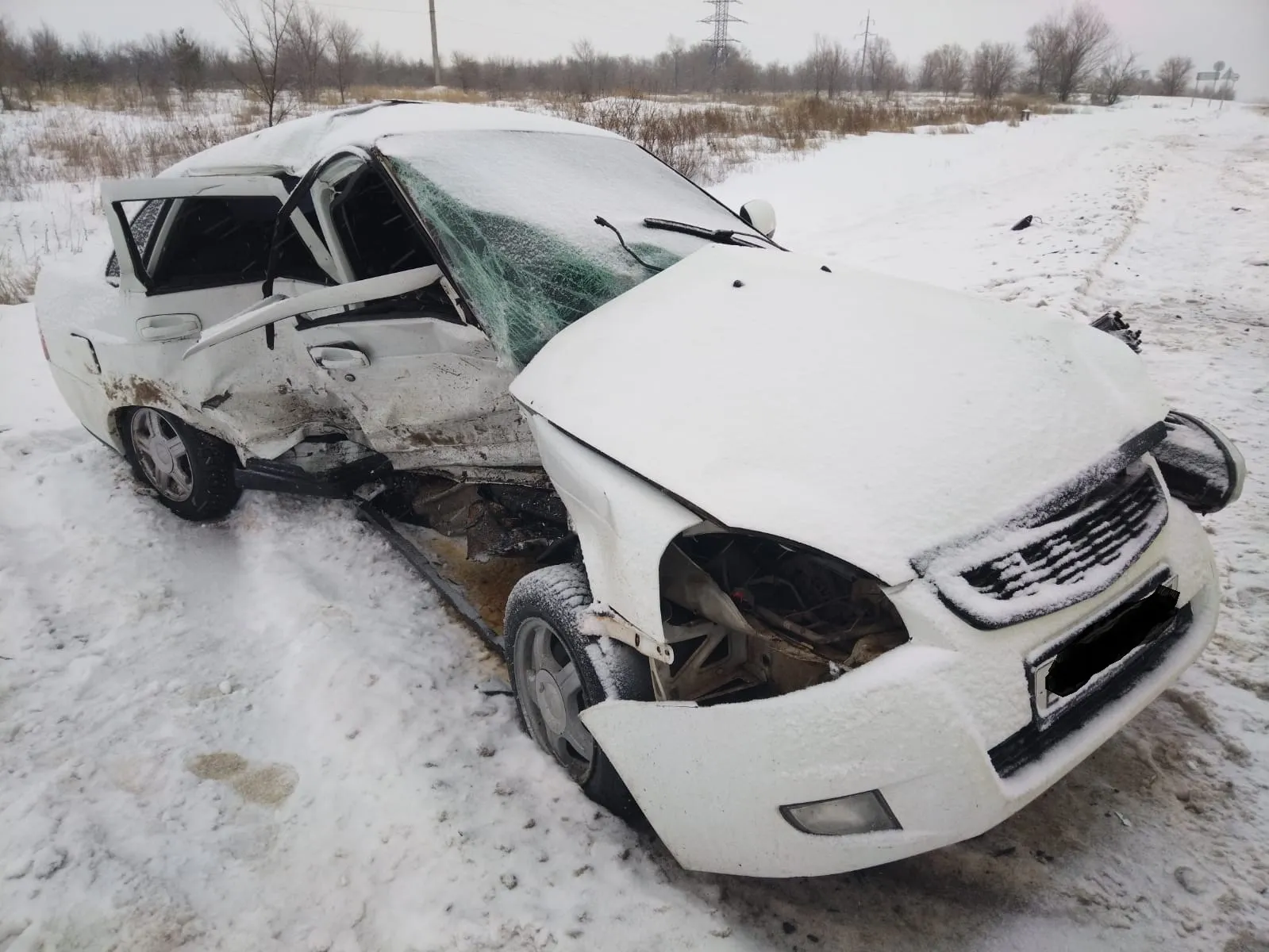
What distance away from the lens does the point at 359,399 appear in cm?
263

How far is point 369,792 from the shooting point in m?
2.07

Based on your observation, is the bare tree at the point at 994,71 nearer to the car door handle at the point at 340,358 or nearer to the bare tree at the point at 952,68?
the bare tree at the point at 952,68

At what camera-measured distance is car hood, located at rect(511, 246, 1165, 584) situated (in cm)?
149

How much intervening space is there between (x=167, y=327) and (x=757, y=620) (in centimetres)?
278

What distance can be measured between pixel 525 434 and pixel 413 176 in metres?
0.94

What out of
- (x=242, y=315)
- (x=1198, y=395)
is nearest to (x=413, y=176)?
(x=242, y=315)

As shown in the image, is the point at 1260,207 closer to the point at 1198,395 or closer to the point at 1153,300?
the point at 1153,300

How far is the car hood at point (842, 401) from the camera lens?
1.49 m

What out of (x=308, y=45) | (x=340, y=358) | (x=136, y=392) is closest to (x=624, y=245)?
(x=340, y=358)

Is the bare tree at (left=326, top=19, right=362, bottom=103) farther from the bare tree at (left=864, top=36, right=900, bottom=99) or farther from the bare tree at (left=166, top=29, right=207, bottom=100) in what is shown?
the bare tree at (left=864, top=36, right=900, bottom=99)

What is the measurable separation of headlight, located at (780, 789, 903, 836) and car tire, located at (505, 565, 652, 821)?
0.43 m

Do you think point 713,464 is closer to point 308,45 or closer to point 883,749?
point 883,749

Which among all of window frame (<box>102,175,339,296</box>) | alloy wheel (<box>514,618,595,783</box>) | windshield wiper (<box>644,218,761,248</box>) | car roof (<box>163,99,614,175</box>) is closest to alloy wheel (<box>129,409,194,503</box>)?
window frame (<box>102,175,339,296</box>)

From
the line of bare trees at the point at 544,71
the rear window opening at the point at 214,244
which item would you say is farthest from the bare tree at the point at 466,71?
the rear window opening at the point at 214,244
